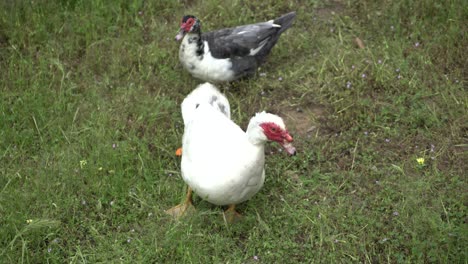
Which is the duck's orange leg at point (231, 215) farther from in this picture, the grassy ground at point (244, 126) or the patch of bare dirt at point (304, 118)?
the patch of bare dirt at point (304, 118)

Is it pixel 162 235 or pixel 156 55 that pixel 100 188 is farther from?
pixel 156 55

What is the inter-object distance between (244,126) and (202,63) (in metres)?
0.68

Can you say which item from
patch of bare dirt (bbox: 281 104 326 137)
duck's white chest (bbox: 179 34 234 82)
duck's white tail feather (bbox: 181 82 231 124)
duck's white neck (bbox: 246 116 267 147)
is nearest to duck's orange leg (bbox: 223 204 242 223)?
duck's white neck (bbox: 246 116 267 147)

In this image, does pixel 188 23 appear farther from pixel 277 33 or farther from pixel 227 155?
pixel 227 155

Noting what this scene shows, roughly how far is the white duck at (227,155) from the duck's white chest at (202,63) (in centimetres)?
114

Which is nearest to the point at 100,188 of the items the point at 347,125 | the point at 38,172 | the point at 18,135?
the point at 38,172

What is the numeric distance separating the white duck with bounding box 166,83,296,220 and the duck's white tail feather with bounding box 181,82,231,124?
34 cm

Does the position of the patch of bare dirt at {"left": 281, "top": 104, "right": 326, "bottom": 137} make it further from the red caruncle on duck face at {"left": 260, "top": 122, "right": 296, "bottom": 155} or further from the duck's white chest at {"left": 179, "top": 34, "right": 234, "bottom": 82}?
the red caruncle on duck face at {"left": 260, "top": 122, "right": 296, "bottom": 155}

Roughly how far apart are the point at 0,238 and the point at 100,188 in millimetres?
741

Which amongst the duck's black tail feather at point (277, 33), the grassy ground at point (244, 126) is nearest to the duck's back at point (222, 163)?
the grassy ground at point (244, 126)

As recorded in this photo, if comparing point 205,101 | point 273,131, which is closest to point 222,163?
point 273,131

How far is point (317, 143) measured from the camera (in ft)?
15.3

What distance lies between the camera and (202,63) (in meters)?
5.05

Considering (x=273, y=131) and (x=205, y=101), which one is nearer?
(x=273, y=131)
